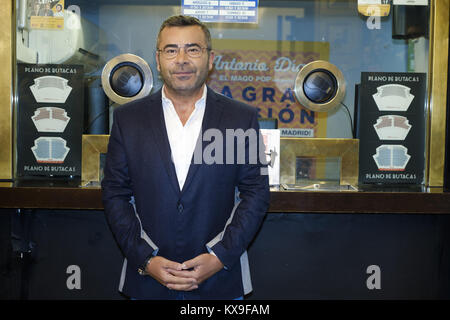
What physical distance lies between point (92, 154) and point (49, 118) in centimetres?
28

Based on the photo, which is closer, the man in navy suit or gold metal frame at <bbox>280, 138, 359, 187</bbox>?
the man in navy suit

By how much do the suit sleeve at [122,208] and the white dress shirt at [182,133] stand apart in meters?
0.17

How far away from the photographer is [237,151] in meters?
1.74

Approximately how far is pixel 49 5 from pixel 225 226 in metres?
1.46

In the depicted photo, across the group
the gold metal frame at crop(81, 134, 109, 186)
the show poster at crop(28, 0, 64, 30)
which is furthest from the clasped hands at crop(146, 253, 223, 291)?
the show poster at crop(28, 0, 64, 30)

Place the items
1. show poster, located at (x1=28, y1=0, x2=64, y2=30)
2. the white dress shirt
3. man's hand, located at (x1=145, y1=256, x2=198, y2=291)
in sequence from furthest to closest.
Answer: show poster, located at (x1=28, y1=0, x2=64, y2=30), the white dress shirt, man's hand, located at (x1=145, y1=256, x2=198, y2=291)

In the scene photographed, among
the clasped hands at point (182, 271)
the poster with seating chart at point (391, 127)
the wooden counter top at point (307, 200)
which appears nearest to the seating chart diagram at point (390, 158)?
the poster with seating chart at point (391, 127)

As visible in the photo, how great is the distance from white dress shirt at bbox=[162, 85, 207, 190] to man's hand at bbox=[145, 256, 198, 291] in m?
0.25

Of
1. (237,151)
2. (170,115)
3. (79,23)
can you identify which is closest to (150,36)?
(79,23)

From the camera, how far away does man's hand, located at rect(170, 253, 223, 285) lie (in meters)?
1.66

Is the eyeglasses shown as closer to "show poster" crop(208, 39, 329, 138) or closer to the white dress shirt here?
the white dress shirt

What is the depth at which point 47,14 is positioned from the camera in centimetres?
246

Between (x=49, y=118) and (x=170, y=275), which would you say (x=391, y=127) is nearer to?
(x=170, y=275)
